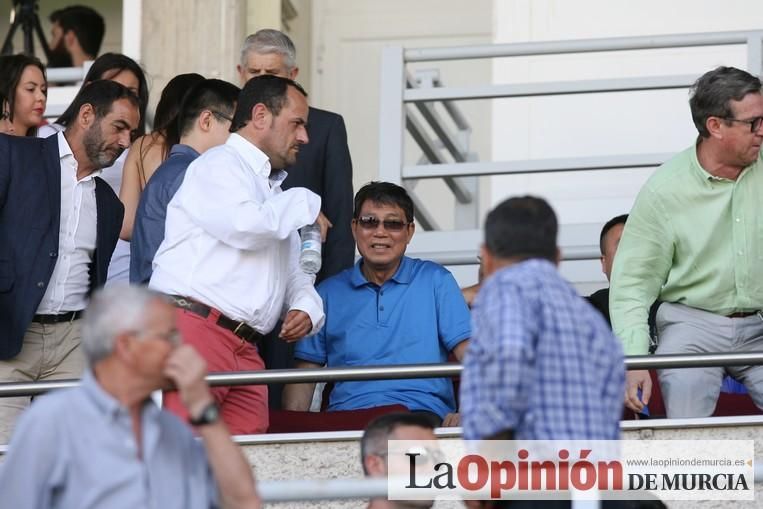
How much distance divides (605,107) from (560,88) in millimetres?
928

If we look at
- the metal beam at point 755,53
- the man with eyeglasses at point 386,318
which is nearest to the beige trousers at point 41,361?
the man with eyeglasses at point 386,318

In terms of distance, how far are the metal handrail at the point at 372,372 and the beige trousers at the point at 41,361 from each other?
524 millimetres

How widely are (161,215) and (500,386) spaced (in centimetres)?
296

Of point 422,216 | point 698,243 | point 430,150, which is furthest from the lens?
point 430,150

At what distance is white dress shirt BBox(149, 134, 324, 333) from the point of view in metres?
6.63

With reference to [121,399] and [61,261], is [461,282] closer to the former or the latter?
[61,261]

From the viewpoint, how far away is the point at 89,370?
4703 mm

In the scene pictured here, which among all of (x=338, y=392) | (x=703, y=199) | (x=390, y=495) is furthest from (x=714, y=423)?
(x=390, y=495)

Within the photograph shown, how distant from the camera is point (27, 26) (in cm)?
1193

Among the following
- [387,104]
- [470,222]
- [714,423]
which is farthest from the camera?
[470,222]

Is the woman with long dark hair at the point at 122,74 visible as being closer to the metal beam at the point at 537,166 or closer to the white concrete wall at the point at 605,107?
the metal beam at the point at 537,166

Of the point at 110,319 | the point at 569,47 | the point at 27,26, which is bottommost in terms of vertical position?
the point at 110,319

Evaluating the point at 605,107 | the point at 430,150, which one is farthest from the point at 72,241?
the point at 605,107
